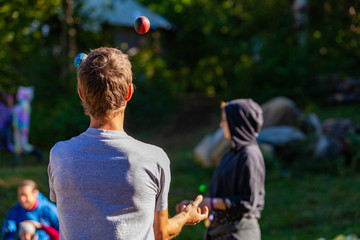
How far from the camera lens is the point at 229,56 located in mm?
19984

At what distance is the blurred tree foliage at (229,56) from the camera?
14047 mm

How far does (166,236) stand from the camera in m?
1.95

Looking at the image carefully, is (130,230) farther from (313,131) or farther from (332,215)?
(313,131)

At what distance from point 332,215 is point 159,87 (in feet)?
42.5

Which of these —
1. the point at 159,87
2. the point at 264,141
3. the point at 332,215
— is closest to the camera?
the point at 332,215

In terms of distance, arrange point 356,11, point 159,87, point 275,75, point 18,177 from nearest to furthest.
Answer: point 18,177, point 275,75, point 356,11, point 159,87

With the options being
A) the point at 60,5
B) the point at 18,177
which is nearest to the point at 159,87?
the point at 60,5

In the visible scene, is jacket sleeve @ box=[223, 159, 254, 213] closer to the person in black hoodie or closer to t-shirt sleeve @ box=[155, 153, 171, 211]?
the person in black hoodie

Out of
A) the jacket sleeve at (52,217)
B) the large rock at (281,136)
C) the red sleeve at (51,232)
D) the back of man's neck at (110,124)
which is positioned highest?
the back of man's neck at (110,124)

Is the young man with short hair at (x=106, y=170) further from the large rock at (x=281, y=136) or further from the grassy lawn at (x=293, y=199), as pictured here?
the large rock at (x=281, y=136)

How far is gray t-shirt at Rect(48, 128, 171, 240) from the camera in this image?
1756 millimetres

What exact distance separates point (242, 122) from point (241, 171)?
401 mm

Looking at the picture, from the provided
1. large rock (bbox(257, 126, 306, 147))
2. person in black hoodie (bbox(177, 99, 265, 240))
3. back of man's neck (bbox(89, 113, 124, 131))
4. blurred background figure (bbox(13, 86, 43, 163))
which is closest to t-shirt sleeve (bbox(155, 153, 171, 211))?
back of man's neck (bbox(89, 113, 124, 131))

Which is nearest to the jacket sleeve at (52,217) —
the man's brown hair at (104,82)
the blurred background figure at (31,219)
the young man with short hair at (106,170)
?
the blurred background figure at (31,219)
